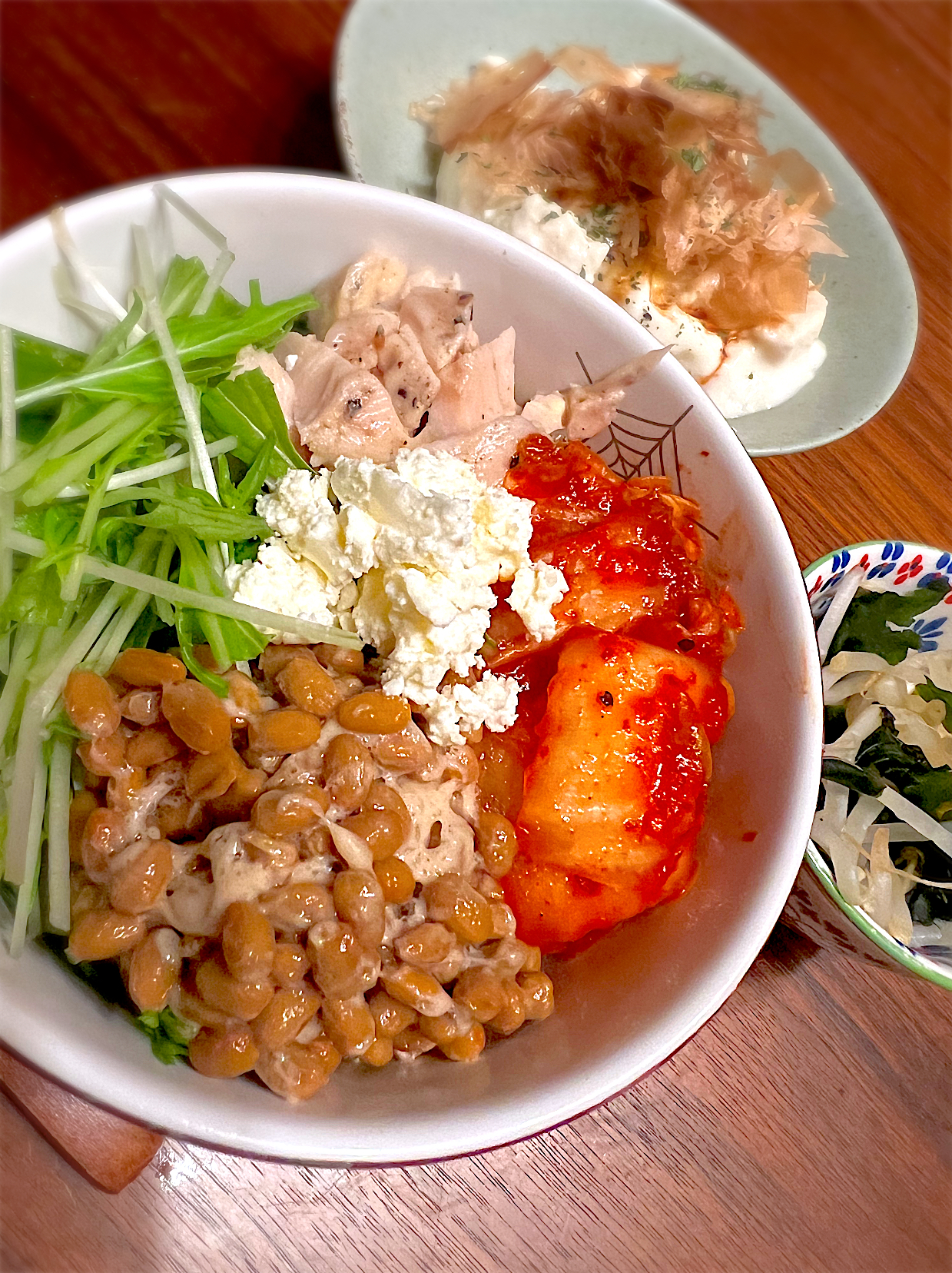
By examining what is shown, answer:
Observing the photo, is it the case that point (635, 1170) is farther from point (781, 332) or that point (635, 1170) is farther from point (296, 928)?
point (781, 332)

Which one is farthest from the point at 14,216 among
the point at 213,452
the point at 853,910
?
the point at 853,910

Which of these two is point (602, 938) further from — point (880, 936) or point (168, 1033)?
point (168, 1033)

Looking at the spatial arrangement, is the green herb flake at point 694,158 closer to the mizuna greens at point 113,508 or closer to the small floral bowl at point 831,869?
the small floral bowl at point 831,869

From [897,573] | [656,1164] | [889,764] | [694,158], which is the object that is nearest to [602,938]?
[656,1164]

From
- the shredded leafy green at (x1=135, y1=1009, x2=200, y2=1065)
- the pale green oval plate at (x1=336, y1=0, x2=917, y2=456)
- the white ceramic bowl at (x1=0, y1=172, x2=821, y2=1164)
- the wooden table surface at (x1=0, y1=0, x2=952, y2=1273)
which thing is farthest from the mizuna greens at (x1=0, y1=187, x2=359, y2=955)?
the pale green oval plate at (x1=336, y1=0, x2=917, y2=456)

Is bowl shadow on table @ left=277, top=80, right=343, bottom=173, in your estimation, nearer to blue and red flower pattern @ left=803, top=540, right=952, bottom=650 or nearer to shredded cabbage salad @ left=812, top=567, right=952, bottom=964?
blue and red flower pattern @ left=803, top=540, right=952, bottom=650

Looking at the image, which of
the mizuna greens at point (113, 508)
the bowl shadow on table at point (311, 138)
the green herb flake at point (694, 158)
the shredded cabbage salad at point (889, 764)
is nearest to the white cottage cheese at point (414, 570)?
the mizuna greens at point (113, 508)

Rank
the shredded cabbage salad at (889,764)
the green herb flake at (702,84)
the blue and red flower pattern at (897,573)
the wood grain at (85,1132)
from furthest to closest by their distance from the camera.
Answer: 1. the green herb flake at (702,84)
2. the blue and red flower pattern at (897,573)
3. the shredded cabbage salad at (889,764)
4. the wood grain at (85,1132)

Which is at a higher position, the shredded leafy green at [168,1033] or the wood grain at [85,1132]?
the shredded leafy green at [168,1033]
